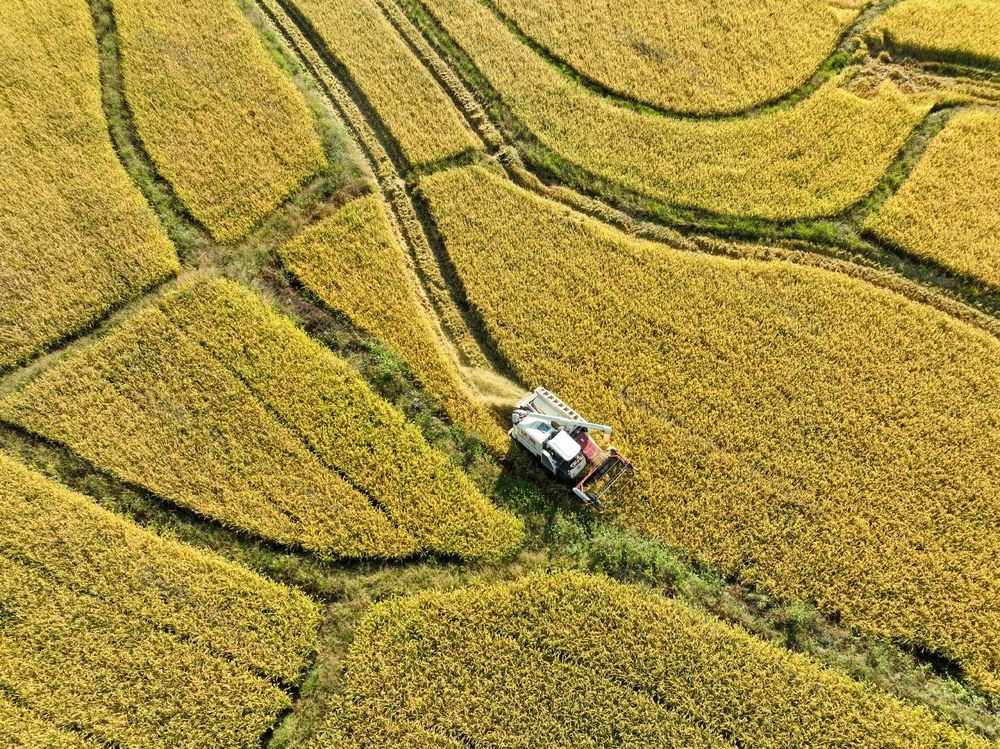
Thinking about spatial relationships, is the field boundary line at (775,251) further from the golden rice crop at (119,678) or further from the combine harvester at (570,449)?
the golden rice crop at (119,678)

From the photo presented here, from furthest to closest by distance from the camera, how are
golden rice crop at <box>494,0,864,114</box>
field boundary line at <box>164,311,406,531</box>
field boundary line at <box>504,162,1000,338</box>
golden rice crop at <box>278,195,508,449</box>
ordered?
golden rice crop at <box>494,0,864,114</box>
field boundary line at <box>504,162,1000,338</box>
golden rice crop at <box>278,195,508,449</box>
field boundary line at <box>164,311,406,531</box>

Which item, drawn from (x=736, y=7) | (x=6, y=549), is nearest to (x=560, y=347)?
(x=6, y=549)

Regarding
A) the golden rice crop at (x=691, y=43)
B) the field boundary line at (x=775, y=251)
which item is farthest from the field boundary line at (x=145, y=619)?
the golden rice crop at (x=691, y=43)

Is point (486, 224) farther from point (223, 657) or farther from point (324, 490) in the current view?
point (223, 657)

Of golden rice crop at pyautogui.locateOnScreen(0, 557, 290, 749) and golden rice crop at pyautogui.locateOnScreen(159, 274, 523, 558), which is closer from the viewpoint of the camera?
golden rice crop at pyautogui.locateOnScreen(0, 557, 290, 749)

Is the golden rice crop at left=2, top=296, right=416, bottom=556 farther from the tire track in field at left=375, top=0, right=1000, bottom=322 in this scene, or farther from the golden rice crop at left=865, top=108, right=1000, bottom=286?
the golden rice crop at left=865, top=108, right=1000, bottom=286

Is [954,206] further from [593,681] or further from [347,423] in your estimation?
[347,423]

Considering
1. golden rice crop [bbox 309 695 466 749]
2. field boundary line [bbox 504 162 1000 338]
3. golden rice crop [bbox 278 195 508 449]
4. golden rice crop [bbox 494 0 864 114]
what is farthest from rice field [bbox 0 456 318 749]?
golden rice crop [bbox 494 0 864 114]

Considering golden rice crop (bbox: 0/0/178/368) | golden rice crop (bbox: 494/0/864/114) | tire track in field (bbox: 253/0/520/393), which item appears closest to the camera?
tire track in field (bbox: 253/0/520/393)
